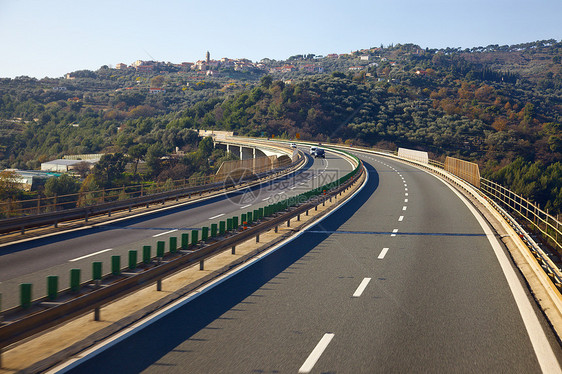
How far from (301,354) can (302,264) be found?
5867mm

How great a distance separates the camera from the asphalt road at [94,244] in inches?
448

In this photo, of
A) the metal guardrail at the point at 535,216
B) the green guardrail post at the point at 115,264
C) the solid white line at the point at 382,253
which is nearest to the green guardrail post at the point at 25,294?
the green guardrail post at the point at 115,264

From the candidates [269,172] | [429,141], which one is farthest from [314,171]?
[429,141]

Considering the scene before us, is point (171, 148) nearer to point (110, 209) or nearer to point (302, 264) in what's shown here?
point (110, 209)

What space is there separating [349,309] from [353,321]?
→ 2.22ft

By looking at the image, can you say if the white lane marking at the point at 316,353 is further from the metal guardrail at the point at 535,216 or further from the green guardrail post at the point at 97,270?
the metal guardrail at the point at 535,216

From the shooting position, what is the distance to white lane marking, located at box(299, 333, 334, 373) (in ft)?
19.6

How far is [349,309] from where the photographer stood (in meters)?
8.53

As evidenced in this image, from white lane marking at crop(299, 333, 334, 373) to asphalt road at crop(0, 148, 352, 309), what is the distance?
5858 mm

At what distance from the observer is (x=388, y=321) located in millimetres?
7883

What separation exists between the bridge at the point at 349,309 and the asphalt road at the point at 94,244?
0.09 meters

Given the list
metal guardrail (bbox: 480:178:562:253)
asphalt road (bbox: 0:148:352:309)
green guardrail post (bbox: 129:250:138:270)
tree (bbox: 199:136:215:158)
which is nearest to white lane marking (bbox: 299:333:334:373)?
green guardrail post (bbox: 129:250:138:270)

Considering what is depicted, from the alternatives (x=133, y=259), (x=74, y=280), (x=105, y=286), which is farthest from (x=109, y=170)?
(x=105, y=286)

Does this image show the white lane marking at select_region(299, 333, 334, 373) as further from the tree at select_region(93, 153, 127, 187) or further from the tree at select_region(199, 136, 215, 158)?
the tree at select_region(199, 136, 215, 158)
